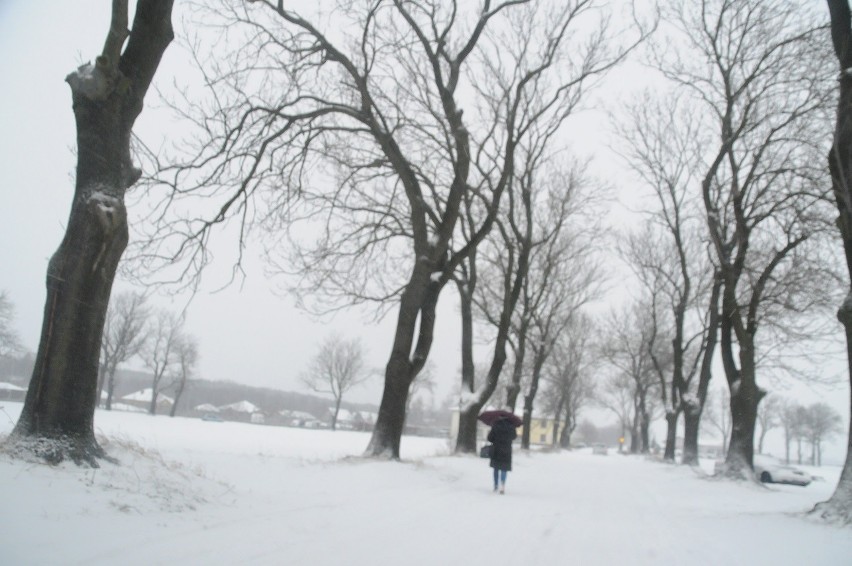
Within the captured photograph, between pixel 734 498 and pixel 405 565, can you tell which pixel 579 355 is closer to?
pixel 734 498

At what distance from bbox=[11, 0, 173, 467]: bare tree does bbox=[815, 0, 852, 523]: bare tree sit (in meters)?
9.38

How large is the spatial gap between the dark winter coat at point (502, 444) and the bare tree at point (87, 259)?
647cm

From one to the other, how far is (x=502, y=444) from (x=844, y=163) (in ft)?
23.3

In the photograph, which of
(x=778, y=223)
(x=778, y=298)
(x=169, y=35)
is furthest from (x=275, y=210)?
(x=778, y=298)

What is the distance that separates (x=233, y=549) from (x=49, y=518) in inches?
51.1

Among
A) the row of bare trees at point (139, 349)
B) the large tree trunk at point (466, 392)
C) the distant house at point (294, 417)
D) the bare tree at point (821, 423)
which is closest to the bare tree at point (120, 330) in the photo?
the row of bare trees at point (139, 349)

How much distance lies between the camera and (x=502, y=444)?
10.7m

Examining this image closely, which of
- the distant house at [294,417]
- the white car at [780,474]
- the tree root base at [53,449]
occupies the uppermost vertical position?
the tree root base at [53,449]

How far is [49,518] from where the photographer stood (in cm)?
431

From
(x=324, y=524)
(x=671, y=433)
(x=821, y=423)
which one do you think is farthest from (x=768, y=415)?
(x=324, y=524)

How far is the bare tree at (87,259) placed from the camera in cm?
599

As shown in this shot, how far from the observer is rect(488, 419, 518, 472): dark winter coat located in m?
10.6

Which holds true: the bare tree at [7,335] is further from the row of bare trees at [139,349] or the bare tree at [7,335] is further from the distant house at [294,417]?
the distant house at [294,417]

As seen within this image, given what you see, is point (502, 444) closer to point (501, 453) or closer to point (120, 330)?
point (501, 453)
